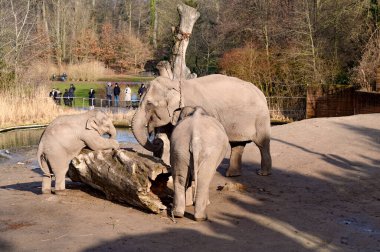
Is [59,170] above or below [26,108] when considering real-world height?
below

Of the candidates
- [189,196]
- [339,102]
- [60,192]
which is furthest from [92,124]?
[339,102]

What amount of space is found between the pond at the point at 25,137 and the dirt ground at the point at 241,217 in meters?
6.88

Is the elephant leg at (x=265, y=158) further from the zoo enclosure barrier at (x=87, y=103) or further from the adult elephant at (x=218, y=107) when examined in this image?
the zoo enclosure barrier at (x=87, y=103)

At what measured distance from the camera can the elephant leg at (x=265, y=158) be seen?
996cm

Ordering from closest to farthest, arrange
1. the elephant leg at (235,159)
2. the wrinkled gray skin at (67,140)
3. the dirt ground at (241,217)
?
the dirt ground at (241,217) → the wrinkled gray skin at (67,140) → the elephant leg at (235,159)

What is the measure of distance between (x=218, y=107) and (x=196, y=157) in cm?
263

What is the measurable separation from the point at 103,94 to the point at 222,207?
29.6 metres

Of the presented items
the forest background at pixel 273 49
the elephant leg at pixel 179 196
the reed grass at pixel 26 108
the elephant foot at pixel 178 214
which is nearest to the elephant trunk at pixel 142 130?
the elephant leg at pixel 179 196

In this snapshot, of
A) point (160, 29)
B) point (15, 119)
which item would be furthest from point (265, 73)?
point (160, 29)

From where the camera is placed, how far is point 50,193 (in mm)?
8562

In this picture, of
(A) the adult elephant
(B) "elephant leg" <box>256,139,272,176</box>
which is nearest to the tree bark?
(A) the adult elephant

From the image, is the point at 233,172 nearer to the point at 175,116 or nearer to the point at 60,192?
the point at 175,116

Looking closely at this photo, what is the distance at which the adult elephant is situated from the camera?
868 centimetres

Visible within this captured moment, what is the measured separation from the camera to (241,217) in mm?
7363
